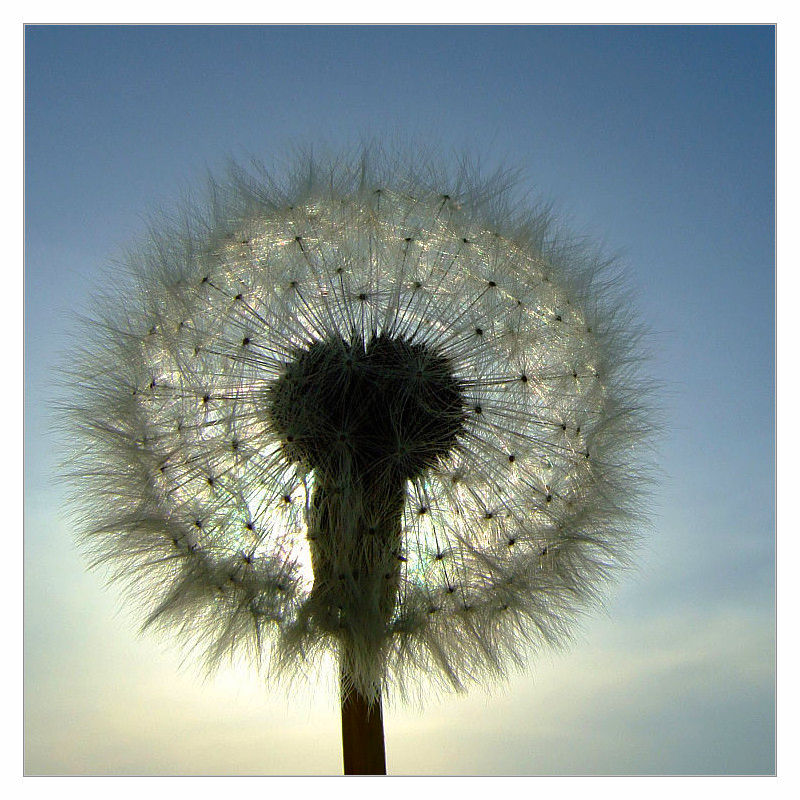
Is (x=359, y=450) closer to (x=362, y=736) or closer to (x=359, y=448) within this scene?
(x=359, y=448)

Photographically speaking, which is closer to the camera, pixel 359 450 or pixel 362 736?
pixel 359 450

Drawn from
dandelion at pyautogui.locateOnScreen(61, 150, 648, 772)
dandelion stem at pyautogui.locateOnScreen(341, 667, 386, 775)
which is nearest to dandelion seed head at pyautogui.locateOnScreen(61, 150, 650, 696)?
dandelion at pyautogui.locateOnScreen(61, 150, 648, 772)

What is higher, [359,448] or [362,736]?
[359,448]

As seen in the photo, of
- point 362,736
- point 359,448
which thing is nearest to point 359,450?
point 359,448

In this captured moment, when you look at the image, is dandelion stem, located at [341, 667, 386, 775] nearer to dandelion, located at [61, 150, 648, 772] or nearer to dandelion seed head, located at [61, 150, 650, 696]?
dandelion, located at [61, 150, 648, 772]

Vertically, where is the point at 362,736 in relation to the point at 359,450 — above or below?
below

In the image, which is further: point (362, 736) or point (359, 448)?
point (362, 736)
